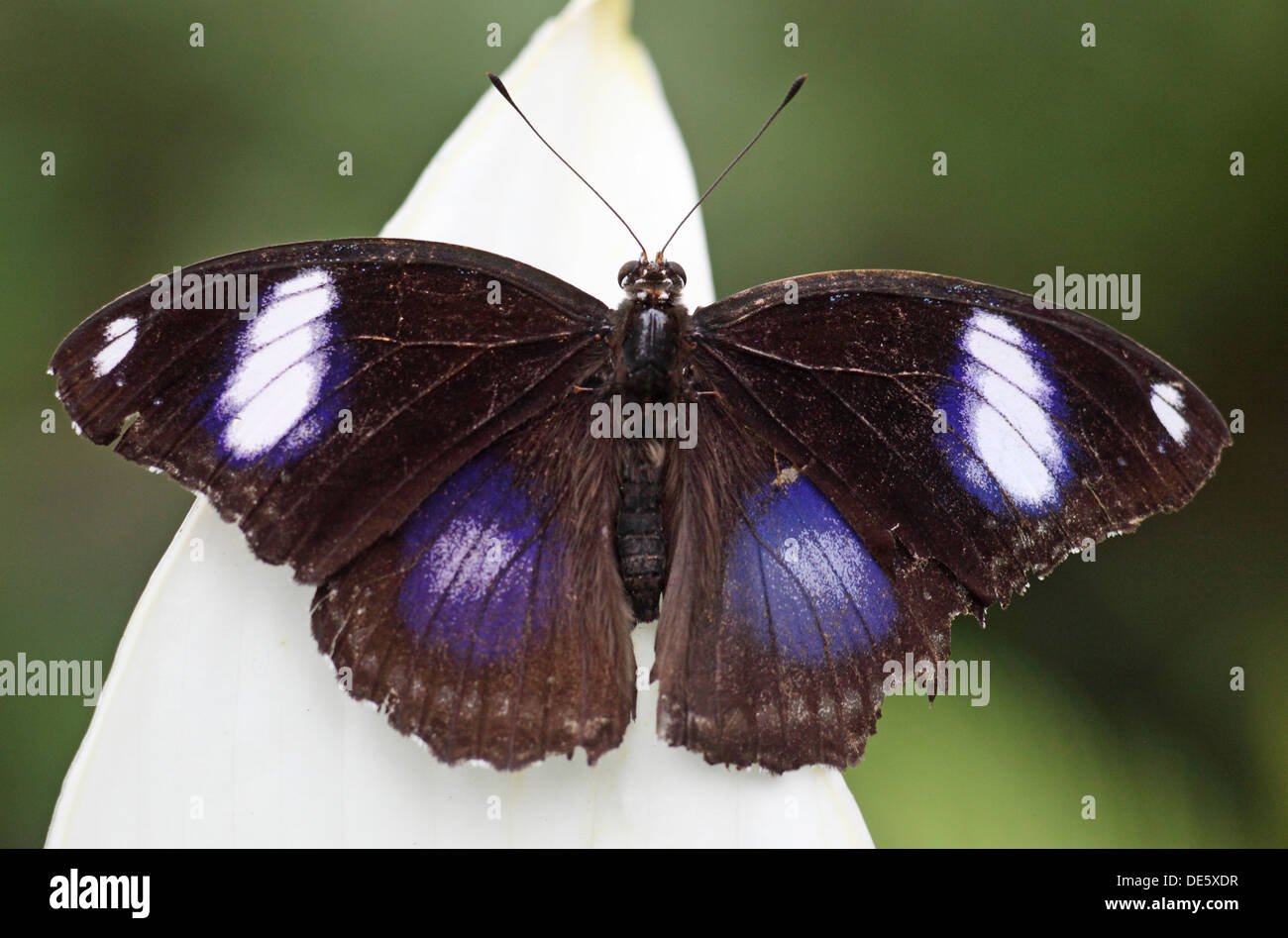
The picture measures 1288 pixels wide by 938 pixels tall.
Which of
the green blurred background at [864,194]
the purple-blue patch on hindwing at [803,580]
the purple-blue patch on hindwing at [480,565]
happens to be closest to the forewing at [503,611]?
the purple-blue patch on hindwing at [480,565]

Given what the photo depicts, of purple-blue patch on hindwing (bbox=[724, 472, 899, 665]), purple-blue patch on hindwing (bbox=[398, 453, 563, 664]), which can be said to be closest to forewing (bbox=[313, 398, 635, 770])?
purple-blue patch on hindwing (bbox=[398, 453, 563, 664])

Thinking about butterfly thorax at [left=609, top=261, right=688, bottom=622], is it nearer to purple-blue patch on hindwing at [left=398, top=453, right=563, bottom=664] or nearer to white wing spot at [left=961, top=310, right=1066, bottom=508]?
purple-blue patch on hindwing at [left=398, top=453, right=563, bottom=664]

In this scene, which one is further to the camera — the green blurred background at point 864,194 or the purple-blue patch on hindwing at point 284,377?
the green blurred background at point 864,194

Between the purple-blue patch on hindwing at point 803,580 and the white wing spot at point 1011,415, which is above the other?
the white wing spot at point 1011,415

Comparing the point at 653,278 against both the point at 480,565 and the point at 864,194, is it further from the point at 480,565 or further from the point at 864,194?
the point at 864,194

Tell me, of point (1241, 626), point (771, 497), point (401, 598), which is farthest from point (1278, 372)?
point (401, 598)

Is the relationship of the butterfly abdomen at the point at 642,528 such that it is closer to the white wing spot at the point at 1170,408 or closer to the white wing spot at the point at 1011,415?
the white wing spot at the point at 1011,415

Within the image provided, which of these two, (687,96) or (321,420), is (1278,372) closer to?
(687,96)

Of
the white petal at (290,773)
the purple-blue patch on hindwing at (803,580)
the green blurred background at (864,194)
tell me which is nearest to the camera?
the white petal at (290,773)
